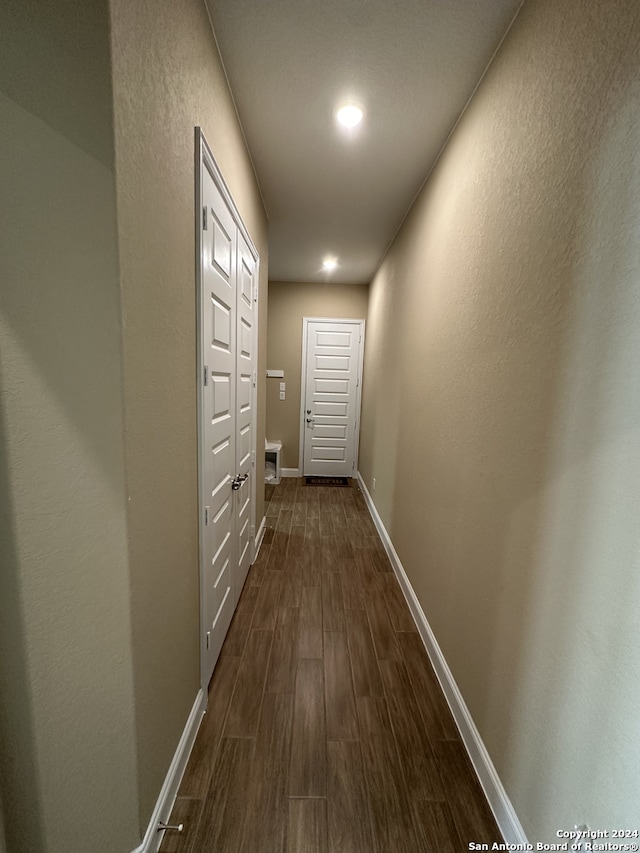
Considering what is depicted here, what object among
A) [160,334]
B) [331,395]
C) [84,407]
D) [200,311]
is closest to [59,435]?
[84,407]

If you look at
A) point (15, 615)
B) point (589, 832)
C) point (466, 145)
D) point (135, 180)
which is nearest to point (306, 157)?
point (466, 145)

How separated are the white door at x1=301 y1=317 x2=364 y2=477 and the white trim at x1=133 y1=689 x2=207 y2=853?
11.1ft

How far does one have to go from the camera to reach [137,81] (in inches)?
27.9

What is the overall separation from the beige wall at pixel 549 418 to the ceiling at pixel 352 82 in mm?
150

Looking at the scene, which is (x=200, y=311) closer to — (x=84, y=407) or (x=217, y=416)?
(x=217, y=416)

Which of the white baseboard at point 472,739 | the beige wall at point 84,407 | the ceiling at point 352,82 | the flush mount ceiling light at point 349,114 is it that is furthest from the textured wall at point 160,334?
the white baseboard at point 472,739

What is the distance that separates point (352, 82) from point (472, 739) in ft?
9.10

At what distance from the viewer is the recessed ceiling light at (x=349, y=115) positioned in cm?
144

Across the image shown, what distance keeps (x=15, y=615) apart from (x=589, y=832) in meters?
1.39

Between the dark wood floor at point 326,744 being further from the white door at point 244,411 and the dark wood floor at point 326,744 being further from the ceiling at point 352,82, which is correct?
the ceiling at point 352,82

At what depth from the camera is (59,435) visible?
657 mm

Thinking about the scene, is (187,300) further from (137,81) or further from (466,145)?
(466,145)

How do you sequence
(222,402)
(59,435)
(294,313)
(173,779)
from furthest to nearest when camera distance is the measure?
(294,313)
(222,402)
(173,779)
(59,435)

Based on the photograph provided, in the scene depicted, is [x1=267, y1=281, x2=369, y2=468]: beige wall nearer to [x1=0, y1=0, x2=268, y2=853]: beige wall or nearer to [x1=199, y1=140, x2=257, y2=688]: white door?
[x1=199, y1=140, x2=257, y2=688]: white door
